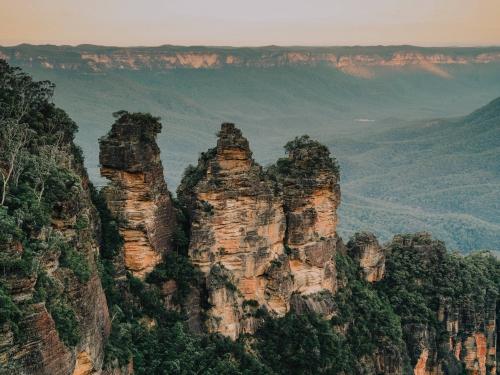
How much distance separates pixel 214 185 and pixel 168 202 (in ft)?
7.90

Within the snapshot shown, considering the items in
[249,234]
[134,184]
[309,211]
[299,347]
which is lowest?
[299,347]

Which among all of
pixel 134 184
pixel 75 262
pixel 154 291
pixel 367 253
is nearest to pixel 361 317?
pixel 367 253

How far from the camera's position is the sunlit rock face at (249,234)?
3528cm

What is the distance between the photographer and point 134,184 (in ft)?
108

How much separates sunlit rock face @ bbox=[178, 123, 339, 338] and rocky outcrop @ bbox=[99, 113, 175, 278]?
280cm

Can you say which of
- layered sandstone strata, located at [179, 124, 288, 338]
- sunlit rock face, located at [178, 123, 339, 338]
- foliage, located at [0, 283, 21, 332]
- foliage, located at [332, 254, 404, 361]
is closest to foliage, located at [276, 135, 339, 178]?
sunlit rock face, located at [178, 123, 339, 338]

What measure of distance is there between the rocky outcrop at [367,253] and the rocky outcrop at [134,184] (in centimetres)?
1902

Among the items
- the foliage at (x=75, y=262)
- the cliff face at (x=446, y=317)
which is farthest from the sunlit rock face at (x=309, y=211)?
the foliage at (x=75, y=262)

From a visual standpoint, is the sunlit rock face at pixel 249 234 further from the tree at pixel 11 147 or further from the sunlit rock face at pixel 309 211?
the tree at pixel 11 147

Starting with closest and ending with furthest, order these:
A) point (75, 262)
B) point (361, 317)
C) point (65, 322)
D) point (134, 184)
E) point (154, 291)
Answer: point (65, 322)
point (75, 262)
point (134, 184)
point (154, 291)
point (361, 317)

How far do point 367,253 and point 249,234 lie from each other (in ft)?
48.9

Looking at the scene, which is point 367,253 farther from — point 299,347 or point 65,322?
point 65,322

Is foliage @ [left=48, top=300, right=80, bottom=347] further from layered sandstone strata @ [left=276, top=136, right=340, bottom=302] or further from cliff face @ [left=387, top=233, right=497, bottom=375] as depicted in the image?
cliff face @ [left=387, top=233, right=497, bottom=375]

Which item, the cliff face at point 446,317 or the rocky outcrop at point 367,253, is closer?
the cliff face at point 446,317
